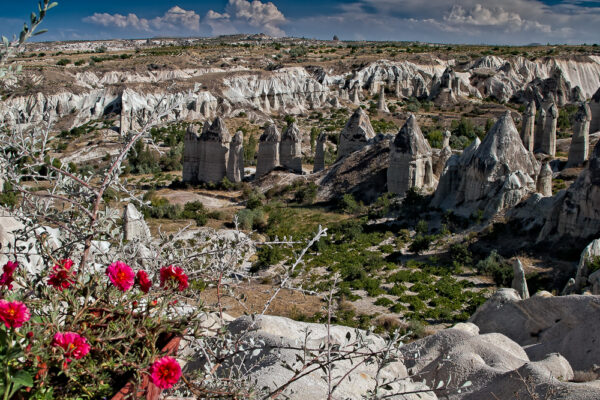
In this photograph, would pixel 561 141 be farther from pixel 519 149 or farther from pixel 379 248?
pixel 379 248

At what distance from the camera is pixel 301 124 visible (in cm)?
4256

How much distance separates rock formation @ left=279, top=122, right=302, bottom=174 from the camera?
24.1m

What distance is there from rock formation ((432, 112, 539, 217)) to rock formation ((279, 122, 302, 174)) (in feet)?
30.9

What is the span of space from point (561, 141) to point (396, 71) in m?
32.1

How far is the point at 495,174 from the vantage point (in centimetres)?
1555

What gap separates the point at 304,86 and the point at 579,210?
132ft

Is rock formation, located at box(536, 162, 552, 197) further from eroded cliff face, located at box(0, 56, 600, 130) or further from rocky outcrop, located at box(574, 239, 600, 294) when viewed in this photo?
eroded cliff face, located at box(0, 56, 600, 130)

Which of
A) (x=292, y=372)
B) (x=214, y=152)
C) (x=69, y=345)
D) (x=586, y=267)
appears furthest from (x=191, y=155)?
(x=69, y=345)

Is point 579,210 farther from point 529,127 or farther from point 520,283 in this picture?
point 529,127

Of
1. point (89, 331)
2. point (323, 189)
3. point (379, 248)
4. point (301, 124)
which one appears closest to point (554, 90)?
point (301, 124)

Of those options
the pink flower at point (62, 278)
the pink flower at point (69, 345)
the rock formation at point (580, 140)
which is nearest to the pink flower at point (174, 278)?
the pink flower at point (62, 278)

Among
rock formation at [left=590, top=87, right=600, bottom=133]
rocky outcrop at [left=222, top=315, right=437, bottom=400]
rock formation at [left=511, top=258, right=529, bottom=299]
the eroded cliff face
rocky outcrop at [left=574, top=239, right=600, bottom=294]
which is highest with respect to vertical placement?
the eroded cliff face

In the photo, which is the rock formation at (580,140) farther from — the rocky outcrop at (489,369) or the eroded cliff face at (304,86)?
the rocky outcrop at (489,369)

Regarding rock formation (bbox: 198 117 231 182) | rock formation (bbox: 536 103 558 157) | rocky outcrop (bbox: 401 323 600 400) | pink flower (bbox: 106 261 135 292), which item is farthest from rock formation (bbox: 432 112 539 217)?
pink flower (bbox: 106 261 135 292)
